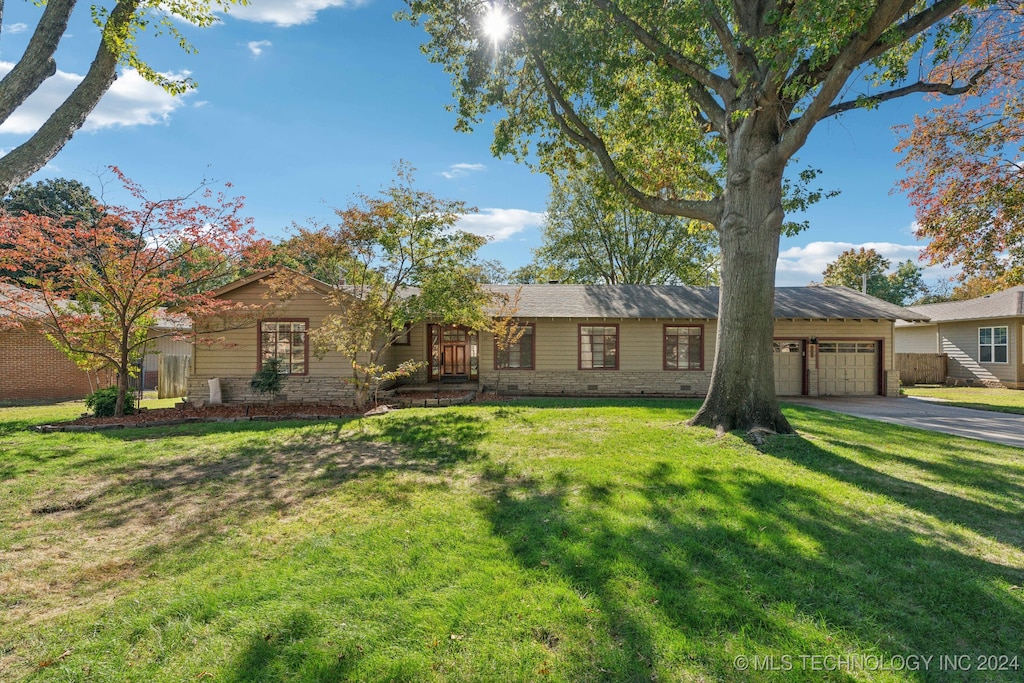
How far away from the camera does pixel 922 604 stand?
2.87 m

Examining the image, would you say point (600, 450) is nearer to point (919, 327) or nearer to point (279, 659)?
point (279, 659)

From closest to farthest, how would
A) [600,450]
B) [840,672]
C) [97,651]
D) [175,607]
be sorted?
[840,672]
[97,651]
[175,607]
[600,450]

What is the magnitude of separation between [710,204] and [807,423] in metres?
4.93

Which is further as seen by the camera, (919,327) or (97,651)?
(919,327)

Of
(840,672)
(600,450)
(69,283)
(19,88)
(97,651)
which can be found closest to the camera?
(840,672)

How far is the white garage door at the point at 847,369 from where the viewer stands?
15.4m

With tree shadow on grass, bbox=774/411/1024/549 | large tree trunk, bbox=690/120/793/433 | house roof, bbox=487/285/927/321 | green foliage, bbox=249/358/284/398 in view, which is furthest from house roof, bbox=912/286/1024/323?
green foliage, bbox=249/358/284/398

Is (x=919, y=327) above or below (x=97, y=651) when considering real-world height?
above

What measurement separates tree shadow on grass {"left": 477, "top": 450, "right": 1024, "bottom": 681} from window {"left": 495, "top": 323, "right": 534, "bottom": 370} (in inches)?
397

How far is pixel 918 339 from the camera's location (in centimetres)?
2291

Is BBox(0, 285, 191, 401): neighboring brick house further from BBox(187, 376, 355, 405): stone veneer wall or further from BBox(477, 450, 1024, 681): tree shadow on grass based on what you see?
BBox(477, 450, 1024, 681): tree shadow on grass

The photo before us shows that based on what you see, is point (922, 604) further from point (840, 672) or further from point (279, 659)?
point (279, 659)

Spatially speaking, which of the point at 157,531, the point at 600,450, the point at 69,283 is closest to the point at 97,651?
the point at 157,531

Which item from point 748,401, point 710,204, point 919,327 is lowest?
point 748,401
